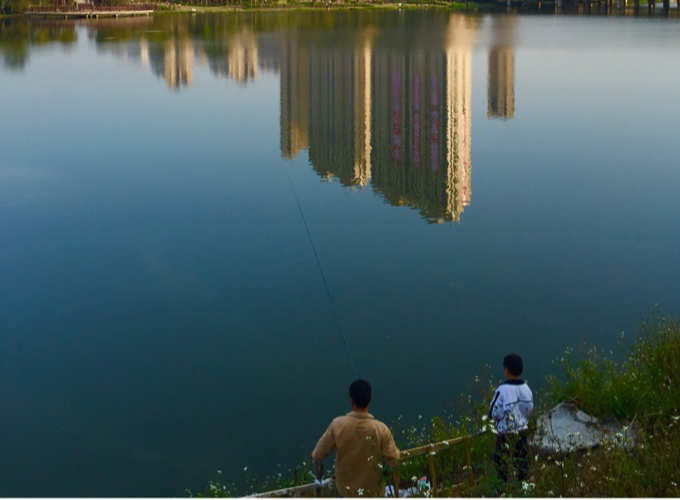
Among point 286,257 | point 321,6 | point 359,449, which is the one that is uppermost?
point 321,6

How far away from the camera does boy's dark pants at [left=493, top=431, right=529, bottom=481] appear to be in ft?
20.1

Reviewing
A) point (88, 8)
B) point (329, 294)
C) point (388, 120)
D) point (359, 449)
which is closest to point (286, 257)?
point (329, 294)

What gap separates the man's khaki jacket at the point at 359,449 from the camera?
5.57 metres

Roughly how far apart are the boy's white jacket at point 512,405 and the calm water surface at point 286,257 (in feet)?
10.7

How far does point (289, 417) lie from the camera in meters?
9.66

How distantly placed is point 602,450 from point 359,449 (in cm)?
188

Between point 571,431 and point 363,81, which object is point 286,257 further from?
point 363,81

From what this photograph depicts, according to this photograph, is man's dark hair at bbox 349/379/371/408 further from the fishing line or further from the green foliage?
the fishing line

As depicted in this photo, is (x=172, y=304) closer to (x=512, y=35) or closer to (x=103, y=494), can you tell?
(x=103, y=494)

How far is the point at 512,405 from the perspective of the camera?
6.19m

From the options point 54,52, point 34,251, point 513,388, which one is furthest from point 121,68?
point 513,388

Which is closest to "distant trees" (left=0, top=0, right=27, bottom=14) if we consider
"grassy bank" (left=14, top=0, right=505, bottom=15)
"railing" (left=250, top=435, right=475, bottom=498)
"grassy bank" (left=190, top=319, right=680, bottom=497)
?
"grassy bank" (left=14, top=0, right=505, bottom=15)

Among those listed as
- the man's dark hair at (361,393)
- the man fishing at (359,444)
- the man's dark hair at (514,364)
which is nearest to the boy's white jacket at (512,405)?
the man's dark hair at (514,364)

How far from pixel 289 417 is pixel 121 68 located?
40208 millimetres
